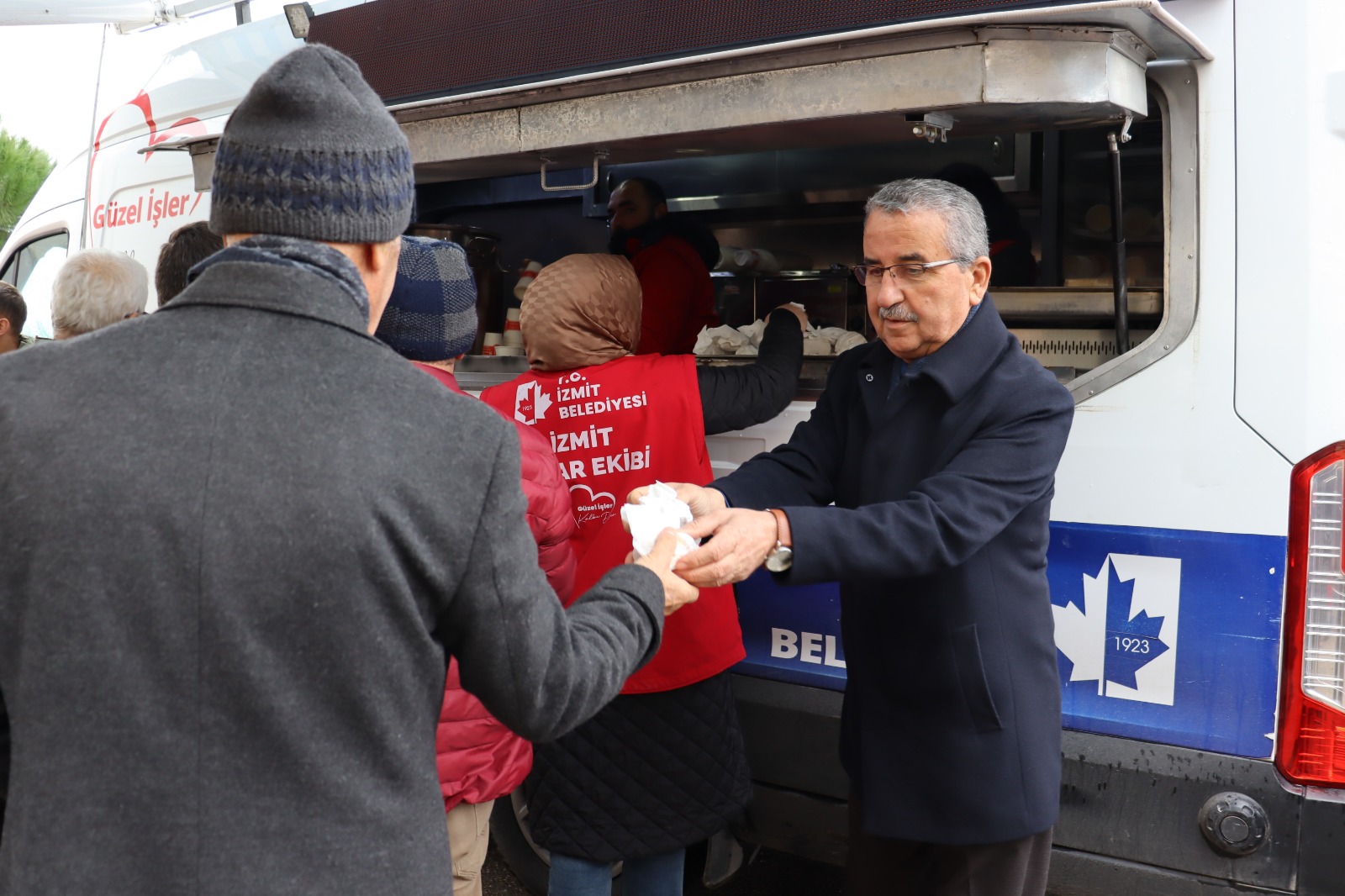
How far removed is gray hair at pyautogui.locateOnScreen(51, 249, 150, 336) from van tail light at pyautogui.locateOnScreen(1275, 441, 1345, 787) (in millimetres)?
2927

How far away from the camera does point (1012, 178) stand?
4.30 m

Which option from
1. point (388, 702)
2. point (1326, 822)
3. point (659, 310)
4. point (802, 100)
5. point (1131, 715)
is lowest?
point (1326, 822)

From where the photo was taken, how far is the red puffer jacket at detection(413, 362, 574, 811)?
2.15 metres

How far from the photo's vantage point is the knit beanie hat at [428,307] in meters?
2.17

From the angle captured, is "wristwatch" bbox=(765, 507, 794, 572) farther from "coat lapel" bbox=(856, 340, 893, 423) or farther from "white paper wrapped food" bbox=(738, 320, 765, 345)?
"white paper wrapped food" bbox=(738, 320, 765, 345)

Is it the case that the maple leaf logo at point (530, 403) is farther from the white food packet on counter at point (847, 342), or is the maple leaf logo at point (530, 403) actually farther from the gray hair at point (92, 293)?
the gray hair at point (92, 293)

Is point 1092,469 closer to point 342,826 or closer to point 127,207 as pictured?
point 342,826

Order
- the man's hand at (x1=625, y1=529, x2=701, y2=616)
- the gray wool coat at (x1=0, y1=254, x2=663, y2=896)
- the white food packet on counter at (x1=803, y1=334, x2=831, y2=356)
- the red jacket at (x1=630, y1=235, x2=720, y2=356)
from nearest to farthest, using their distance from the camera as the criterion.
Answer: the gray wool coat at (x1=0, y1=254, x2=663, y2=896), the man's hand at (x1=625, y1=529, x2=701, y2=616), the white food packet on counter at (x1=803, y1=334, x2=831, y2=356), the red jacket at (x1=630, y1=235, x2=720, y2=356)

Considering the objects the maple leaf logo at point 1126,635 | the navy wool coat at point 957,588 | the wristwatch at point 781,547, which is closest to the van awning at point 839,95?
the navy wool coat at point 957,588

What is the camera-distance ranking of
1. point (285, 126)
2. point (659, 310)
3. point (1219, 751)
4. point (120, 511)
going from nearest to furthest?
point (120, 511)
point (285, 126)
point (1219, 751)
point (659, 310)

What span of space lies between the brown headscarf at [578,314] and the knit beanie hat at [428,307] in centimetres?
35

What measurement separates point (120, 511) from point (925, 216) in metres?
1.50

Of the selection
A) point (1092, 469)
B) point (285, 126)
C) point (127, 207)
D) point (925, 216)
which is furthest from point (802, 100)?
point (127, 207)

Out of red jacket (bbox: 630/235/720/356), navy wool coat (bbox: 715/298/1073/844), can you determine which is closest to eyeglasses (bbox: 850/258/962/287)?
navy wool coat (bbox: 715/298/1073/844)
